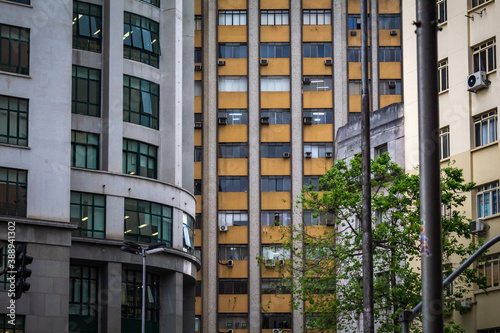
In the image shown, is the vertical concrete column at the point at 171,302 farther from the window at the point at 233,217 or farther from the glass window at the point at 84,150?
the window at the point at 233,217

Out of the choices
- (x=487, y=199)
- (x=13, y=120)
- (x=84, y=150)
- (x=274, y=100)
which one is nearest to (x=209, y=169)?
(x=274, y=100)

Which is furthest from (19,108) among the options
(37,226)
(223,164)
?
(223,164)

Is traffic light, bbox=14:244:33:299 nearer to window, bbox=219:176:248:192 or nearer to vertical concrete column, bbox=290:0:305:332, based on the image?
vertical concrete column, bbox=290:0:305:332

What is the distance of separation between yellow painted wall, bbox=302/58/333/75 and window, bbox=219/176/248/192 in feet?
33.8

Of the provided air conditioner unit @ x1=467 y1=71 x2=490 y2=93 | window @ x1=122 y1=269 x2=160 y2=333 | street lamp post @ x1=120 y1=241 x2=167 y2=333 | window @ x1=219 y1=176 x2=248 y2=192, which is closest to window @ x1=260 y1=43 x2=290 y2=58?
window @ x1=219 y1=176 x2=248 y2=192

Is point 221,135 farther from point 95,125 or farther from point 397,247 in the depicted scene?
point 397,247

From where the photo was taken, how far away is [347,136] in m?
53.2

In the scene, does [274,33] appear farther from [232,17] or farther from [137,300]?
[137,300]

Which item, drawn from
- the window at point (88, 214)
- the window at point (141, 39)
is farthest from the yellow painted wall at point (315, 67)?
the window at point (88, 214)

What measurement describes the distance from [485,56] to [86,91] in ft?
71.0

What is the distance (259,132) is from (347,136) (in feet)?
91.5

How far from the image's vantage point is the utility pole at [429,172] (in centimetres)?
613

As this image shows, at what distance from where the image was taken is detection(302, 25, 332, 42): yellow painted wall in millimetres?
81312

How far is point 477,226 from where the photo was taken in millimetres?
40625
